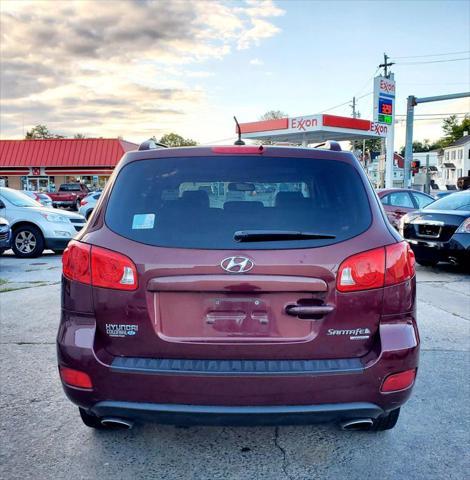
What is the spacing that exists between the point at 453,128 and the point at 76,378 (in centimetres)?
12792

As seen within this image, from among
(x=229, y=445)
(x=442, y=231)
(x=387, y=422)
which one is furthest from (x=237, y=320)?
(x=442, y=231)

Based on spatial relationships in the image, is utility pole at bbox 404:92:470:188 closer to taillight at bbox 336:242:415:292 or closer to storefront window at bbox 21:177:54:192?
taillight at bbox 336:242:415:292

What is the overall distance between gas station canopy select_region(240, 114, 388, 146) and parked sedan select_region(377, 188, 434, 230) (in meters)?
21.9

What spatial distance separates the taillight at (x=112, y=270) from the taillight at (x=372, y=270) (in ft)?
3.40

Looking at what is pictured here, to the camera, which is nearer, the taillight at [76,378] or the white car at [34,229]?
the taillight at [76,378]

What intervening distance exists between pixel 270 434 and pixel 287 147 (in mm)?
1824

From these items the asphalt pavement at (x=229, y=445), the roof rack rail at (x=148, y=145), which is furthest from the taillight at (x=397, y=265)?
the roof rack rail at (x=148, y=145)

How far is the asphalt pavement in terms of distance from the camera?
284cm

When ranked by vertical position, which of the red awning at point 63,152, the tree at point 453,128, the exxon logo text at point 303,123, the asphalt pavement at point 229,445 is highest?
the tree at point 453,128

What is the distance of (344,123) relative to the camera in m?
35.8

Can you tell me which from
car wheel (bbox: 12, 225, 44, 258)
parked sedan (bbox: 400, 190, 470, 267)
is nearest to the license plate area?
parked sedan (bbox: 400, 190, 470, 267)

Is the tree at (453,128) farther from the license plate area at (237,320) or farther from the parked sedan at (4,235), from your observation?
the license plate area at (237,320)

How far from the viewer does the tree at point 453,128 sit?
4422 inches

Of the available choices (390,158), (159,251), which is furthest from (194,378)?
(390,158)
